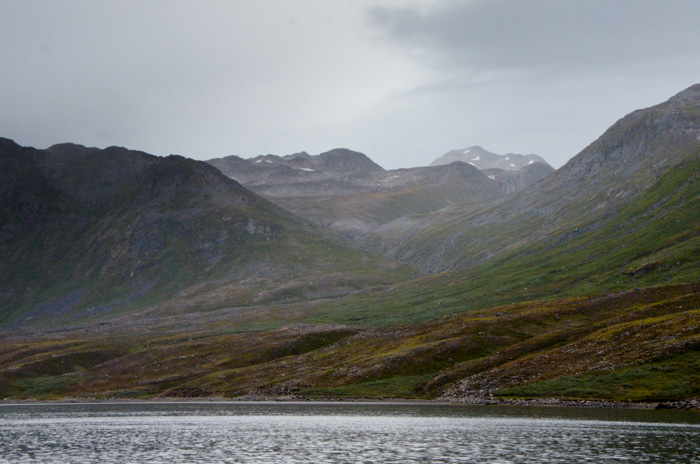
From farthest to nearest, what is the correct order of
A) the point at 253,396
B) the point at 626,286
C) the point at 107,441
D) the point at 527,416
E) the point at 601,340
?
1. the point at 626,286
2. the point at 253,396
3. the point at 601,340
4. the point at 527,416
5. the point at 107,441

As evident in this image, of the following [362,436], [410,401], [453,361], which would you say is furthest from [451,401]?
[362,436]

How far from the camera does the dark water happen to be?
57688 mm

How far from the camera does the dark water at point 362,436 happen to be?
189 feet

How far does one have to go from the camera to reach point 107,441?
7388 centimetres

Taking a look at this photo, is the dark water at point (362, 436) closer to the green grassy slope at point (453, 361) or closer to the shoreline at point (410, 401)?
the shoreline at point (410, 401)

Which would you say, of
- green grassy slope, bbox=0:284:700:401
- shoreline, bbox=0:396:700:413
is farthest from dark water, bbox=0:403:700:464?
green grassy slope, bbox=0:284:700:401

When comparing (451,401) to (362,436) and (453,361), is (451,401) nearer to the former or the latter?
(453,361)

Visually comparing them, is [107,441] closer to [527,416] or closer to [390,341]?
[527,416]

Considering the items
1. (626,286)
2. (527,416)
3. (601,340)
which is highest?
(626,286)

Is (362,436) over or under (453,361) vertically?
under

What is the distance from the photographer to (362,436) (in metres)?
74.2

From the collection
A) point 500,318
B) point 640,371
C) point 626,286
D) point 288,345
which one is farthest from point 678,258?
point 288,345

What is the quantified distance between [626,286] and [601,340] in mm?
77697

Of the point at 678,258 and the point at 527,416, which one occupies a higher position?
the point at 678,258
